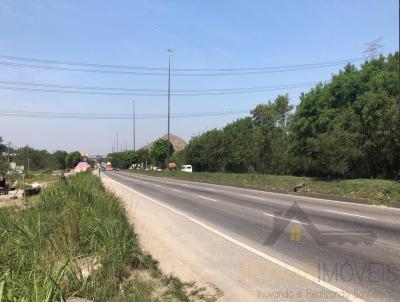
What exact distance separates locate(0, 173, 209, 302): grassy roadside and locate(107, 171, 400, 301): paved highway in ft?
7.80

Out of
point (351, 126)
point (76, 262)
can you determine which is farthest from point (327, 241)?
point (351, 126)

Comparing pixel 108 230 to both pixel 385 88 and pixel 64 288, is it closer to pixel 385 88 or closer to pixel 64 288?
pixel 64 288

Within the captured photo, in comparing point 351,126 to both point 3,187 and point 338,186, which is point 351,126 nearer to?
point 338,186

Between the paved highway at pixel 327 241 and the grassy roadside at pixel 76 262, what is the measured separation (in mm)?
2379

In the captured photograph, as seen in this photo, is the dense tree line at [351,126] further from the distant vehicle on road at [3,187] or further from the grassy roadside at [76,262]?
the distant vehicle on road at [3,187]

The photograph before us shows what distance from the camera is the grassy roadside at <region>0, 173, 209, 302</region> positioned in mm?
5969

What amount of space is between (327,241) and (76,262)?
6200mm

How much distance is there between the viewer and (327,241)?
37.6 feet

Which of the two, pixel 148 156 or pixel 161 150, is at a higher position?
pixel 161 150

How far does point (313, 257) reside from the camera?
9.66 meters

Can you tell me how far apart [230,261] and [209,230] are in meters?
4.51

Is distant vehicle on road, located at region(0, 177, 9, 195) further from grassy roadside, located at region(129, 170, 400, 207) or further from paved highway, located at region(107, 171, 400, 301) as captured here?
paved highway, located at region(107, 171, 400, 301)

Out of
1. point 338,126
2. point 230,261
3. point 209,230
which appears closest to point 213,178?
point 338,126

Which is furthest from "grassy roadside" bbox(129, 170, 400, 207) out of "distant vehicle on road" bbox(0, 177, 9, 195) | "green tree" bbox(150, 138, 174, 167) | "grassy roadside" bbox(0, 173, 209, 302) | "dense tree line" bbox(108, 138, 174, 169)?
"green tree" bbox(150, 138, 174, 167)
